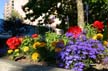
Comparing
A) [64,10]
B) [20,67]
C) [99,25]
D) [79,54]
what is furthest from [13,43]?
[64,10]

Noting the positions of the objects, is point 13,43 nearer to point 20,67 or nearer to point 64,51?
point 20,67

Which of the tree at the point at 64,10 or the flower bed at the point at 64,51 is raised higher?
the tree at the point at 64,10

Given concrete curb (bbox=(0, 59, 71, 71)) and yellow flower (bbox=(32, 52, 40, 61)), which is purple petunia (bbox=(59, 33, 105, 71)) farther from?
yellow flower (bbox=(32, 52, 40, 61))

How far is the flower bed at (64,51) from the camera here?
7.55 m

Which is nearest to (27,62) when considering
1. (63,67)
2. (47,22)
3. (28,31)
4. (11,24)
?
(63,67)

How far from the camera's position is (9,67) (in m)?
8.03

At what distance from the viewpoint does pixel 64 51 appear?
784 cm

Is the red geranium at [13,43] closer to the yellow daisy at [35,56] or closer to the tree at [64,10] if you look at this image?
the yellow daisy at [35,56]

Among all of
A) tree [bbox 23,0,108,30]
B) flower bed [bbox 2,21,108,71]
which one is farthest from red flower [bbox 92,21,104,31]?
tree [bbox 23,0,108,30]

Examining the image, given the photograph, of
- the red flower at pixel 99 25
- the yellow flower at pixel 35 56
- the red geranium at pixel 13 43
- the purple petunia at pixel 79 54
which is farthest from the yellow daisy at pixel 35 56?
the red flower at pixel 99 25

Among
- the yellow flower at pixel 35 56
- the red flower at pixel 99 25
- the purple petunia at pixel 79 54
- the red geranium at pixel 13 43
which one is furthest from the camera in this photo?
the red flower at pixel 99 25

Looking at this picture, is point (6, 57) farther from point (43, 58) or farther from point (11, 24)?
point (11, 24)

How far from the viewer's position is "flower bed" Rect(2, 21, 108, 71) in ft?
24.8

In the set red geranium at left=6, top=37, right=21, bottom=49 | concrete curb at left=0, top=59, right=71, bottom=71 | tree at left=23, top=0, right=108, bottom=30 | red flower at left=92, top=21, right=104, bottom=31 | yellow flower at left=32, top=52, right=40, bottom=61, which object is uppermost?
tree at left=23, top=0, right=108, bottom=30
